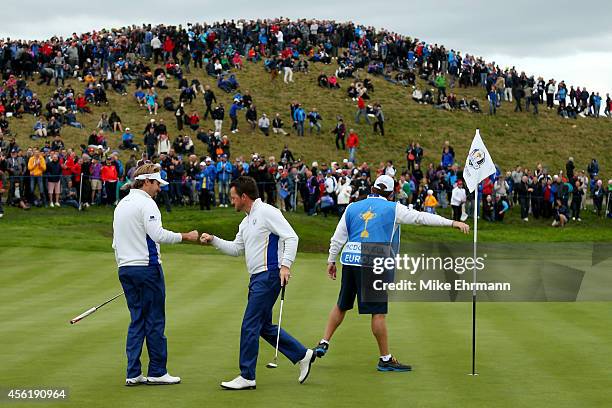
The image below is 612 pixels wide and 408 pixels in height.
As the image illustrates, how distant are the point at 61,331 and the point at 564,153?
5533cm

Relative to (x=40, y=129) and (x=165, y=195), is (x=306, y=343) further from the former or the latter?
(x=40, y=129)

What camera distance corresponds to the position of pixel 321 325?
17.0 metres

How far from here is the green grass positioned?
36.3 ft

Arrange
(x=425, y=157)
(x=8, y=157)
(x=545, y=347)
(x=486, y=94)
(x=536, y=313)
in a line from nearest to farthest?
(x=545, y=347), (x=536, y=313), (x=8, y=157), (x=425, y=157), (x=486, y=94)

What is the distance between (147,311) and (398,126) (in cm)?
5602

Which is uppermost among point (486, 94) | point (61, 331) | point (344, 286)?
point (486, 94)

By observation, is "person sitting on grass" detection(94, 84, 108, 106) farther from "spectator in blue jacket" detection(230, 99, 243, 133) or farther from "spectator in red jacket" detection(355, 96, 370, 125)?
"spectator in red jacket" detection(355, 96, 370, 125)

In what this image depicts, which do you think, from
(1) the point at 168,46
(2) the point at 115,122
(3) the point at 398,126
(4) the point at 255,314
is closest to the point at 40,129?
(2) the point at 115,122

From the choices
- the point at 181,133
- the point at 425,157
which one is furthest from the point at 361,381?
the point at 425,157

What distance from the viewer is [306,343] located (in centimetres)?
1498

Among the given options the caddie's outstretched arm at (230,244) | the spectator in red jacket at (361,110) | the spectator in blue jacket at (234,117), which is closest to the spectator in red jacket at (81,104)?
the spectator in blue jacket at (234,117)

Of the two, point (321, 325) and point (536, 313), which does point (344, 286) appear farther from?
point (536, 313)

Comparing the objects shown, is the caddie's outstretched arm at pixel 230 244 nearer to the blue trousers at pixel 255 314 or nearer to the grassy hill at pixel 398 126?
the blue trousers at pixel 255 314

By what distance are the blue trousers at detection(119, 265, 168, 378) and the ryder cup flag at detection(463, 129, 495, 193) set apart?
4.07 meters
